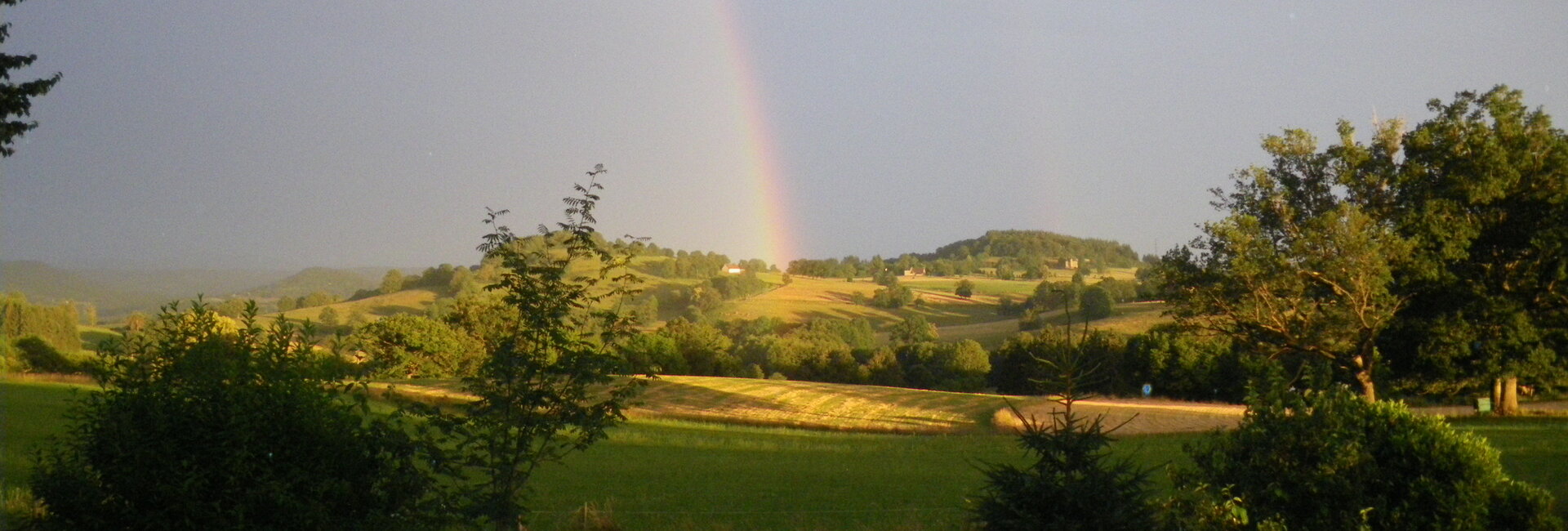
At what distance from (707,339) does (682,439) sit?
47332 mm

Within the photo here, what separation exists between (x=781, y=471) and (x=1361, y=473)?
16.0 metres

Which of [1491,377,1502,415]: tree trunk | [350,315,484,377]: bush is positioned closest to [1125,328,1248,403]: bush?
[1491,377,1502,415]: tree trunk

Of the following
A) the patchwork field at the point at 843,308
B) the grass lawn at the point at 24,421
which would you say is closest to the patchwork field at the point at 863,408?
the grass lawn at the point at 24,421

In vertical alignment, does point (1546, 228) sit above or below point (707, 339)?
above

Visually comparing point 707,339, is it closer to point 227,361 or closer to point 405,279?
point 405,279

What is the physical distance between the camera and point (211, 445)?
690cm

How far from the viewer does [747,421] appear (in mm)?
45219

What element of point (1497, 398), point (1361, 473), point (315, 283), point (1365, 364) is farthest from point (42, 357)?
point (1497, 398)

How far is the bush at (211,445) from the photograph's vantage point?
6.84 metres

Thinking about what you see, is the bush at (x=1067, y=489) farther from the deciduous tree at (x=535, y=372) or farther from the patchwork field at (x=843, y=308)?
the patchwork field at (x=843, y=308)

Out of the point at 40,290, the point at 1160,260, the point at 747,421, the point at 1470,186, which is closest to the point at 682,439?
the point at 747,421

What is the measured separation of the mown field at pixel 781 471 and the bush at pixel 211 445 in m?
1.54

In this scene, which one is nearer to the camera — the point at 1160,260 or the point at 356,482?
the point at 356,482

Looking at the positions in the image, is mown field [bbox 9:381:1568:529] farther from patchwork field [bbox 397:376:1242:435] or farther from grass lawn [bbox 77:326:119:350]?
grass lawn [bbox 77:326:119:350]
